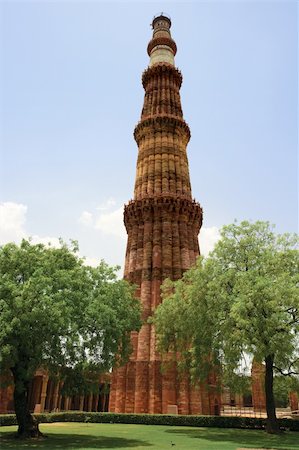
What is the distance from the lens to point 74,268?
790 inches

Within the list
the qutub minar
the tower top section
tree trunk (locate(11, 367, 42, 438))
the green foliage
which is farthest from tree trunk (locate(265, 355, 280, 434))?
the tower top section

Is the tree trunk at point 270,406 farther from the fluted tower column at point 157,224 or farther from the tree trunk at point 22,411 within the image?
the tree trunk at point 22,411

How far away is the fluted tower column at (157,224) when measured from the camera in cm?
3103

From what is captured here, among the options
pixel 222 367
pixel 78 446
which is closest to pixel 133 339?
pixel 222 367

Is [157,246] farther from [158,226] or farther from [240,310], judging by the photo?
[240,310]

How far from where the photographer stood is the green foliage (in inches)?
645

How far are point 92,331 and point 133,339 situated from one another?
15.2m

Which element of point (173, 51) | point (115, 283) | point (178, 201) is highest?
point (173, 51)

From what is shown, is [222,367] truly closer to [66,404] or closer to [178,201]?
[178,201]

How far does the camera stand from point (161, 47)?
51844 millimetres

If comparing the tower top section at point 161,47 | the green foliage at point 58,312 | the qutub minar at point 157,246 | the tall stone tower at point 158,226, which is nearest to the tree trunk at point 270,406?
the qutub minar at point 157,246

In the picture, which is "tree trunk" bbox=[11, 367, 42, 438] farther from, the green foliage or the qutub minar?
the qutub minar

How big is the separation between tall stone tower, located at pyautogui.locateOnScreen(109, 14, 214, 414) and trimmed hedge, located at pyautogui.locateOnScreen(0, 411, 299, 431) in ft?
5.93

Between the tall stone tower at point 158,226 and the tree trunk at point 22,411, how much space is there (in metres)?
13.7
